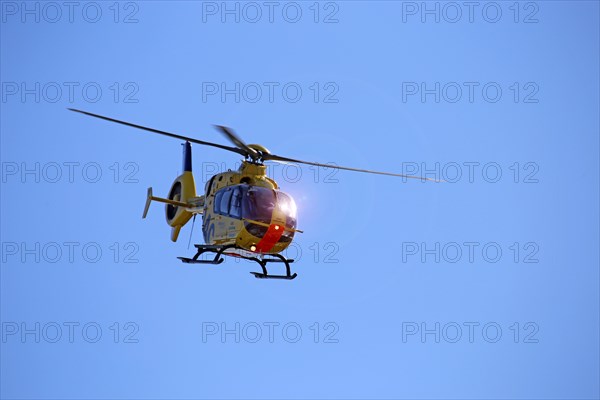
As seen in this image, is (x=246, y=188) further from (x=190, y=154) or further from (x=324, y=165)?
(x=190, y=154)

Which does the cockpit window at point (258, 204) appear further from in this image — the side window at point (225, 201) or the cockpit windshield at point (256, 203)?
the side window at point (225, 201)

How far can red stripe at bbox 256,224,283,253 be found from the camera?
33.4m

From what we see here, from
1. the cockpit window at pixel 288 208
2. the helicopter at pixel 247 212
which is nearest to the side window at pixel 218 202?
the helicopter at pixel 247 212

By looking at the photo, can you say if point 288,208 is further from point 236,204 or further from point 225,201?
point 225,201

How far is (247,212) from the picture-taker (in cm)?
3334

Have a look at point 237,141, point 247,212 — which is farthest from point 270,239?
point 237,141

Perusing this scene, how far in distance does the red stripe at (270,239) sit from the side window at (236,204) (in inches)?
46.8

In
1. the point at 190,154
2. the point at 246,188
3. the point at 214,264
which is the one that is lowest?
the point at 214,264

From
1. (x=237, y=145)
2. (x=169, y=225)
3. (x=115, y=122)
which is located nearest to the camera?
(x=115, y=122)

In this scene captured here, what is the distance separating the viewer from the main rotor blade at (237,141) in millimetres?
34188

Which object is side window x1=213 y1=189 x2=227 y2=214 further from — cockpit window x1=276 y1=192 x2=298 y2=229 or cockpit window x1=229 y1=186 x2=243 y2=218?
cockpit window x1=276 y1=192 x2=298 y2=229

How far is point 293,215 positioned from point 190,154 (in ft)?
29.8

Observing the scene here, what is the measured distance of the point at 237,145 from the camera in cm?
3534

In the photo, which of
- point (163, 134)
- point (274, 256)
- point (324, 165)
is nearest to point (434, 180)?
point (324, 165)
